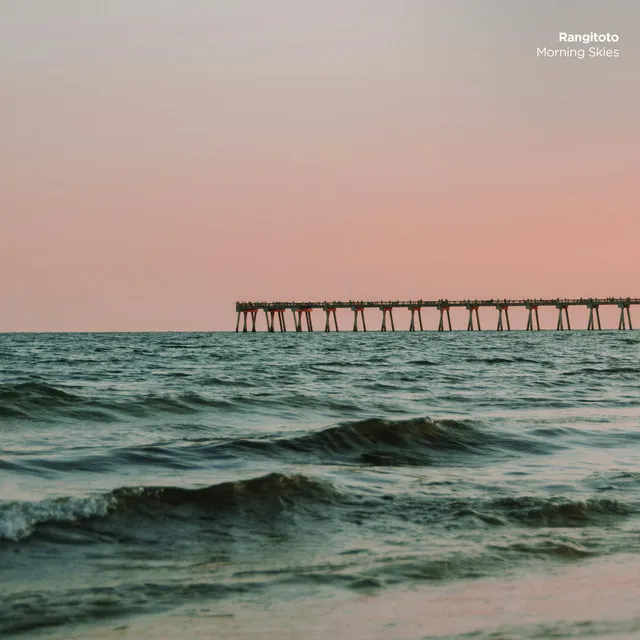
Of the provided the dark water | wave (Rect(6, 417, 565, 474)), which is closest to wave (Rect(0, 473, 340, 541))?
the dark water

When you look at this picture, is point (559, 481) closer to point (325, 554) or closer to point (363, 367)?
point (325, 554)

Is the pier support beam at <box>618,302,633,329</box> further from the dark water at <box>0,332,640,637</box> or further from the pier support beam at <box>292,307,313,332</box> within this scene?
the dark water at <box>0,332,640,637</box>

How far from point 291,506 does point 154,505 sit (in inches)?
44.4

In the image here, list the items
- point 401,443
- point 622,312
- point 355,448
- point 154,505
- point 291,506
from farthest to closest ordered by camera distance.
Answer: point 622,312 < point 401,443 < point 355,448 < point 291,506 < point 154,505

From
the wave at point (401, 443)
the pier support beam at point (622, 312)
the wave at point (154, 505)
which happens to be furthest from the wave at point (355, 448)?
the pier support beam at point (622, 312)

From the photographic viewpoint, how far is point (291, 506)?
798cm

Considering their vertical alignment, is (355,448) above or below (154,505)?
below

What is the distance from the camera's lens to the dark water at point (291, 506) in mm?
5469

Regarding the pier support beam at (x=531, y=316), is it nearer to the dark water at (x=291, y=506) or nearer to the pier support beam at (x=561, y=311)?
the pier support beam at (x=561, y=311)

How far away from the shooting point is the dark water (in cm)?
547

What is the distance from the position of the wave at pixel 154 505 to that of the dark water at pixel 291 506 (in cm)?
2

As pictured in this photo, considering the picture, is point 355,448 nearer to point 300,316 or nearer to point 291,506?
point 291,506

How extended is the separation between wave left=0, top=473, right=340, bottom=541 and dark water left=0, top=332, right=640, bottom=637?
0.02 metres

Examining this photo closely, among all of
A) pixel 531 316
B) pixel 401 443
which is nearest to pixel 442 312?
pixel 531 316
